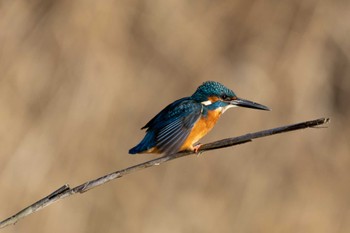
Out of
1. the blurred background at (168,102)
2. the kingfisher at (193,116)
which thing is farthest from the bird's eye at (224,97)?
the blurred background at (168,102)

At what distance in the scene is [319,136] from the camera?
19.3 ft

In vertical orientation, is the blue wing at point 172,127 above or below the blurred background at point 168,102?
below

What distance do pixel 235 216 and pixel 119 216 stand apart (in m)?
0.80

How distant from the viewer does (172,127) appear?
9.81 ft

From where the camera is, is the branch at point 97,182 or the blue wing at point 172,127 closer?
the branch at point 97,182

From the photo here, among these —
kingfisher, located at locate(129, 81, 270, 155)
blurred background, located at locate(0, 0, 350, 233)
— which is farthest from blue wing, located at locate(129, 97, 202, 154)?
blurred background, located at locate(0, 0, 350, 233)

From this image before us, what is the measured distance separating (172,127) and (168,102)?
228 centimetres

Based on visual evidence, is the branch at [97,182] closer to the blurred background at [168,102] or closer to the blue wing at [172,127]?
the blue wing at [172,127]

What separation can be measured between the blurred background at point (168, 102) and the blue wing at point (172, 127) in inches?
82.3

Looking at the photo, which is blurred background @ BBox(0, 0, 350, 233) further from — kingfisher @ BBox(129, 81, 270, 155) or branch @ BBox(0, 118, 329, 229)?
branch @ BBox(0, 118, 329, 229)

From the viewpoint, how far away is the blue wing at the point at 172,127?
2.83 m

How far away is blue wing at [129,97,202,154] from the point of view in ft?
9.30

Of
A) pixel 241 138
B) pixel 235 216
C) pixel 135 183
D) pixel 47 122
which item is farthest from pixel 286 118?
pixel 241 138

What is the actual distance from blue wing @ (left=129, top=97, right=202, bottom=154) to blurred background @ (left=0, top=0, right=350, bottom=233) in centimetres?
209
